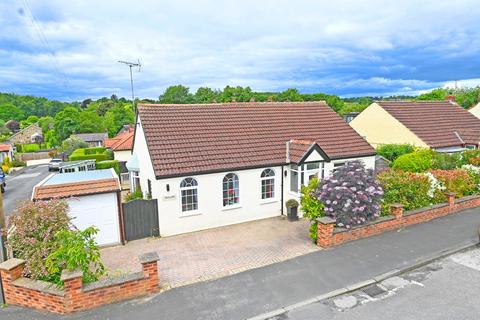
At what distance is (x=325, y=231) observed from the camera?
10273 millimetres

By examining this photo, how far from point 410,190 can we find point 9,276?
13663mm

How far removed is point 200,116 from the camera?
16438 mm

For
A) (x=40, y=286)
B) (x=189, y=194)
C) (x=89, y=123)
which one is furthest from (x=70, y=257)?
(x=89, y=123)

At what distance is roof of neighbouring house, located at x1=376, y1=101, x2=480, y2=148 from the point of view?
2294 centimetres

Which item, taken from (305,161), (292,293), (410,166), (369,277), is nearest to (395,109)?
(410,166)

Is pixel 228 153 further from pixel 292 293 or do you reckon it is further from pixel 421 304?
pixel 421 304

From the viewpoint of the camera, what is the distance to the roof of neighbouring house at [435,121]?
22938 millimetres

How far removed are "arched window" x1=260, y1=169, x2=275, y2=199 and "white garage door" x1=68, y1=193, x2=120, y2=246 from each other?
6601mm

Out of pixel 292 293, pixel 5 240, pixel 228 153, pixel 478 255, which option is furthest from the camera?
pixel 228 153

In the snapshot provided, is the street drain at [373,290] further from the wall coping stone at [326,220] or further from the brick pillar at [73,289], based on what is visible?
the brick pillar at [73,289]

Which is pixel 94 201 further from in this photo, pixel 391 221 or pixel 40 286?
pixel 391 221

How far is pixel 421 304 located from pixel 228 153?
30.7ft

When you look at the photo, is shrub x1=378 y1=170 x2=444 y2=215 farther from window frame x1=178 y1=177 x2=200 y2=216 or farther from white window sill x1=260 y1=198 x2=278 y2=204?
window frame x1=178 y1=177 x2=200 y2=216

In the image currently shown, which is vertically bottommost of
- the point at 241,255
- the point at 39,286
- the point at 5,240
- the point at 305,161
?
the point at 241,255
